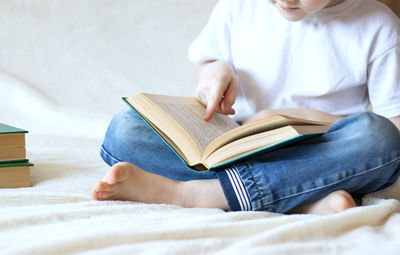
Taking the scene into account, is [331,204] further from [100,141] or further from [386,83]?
[100,141]

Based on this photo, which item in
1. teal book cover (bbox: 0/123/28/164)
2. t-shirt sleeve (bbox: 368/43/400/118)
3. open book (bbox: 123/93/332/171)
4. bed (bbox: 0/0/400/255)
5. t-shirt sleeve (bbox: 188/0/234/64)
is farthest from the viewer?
t-shirt sleeve (bbox: 188/0/234/64)

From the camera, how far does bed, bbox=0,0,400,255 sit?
650 millimetres

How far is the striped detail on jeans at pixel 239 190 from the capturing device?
0.83 metres

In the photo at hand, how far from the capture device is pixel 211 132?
0.92 m

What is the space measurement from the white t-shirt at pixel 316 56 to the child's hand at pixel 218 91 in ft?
0.44

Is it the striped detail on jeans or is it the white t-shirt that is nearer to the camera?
the striped detail on jeans

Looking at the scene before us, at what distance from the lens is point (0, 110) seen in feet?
5.69

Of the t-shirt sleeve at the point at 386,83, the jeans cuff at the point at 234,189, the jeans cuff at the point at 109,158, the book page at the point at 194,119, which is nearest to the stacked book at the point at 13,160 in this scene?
the jeans cuff at the point at 109,158

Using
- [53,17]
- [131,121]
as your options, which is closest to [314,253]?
[131,121]

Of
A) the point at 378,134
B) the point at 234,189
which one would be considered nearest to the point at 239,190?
the point at 234,189

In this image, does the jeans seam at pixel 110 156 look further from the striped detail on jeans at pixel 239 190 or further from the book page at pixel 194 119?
the striped detail on jeans at pixel 239 190

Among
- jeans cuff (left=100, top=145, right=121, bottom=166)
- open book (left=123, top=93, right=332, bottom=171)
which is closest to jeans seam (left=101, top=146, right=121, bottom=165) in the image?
jeans cuff (left=100, top=145, right=121, bottom=166)

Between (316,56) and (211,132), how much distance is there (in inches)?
15.4

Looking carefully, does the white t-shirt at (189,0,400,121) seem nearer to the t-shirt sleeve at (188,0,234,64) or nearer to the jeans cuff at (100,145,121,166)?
the t-shirt sleeve at (188,0,234,64)
